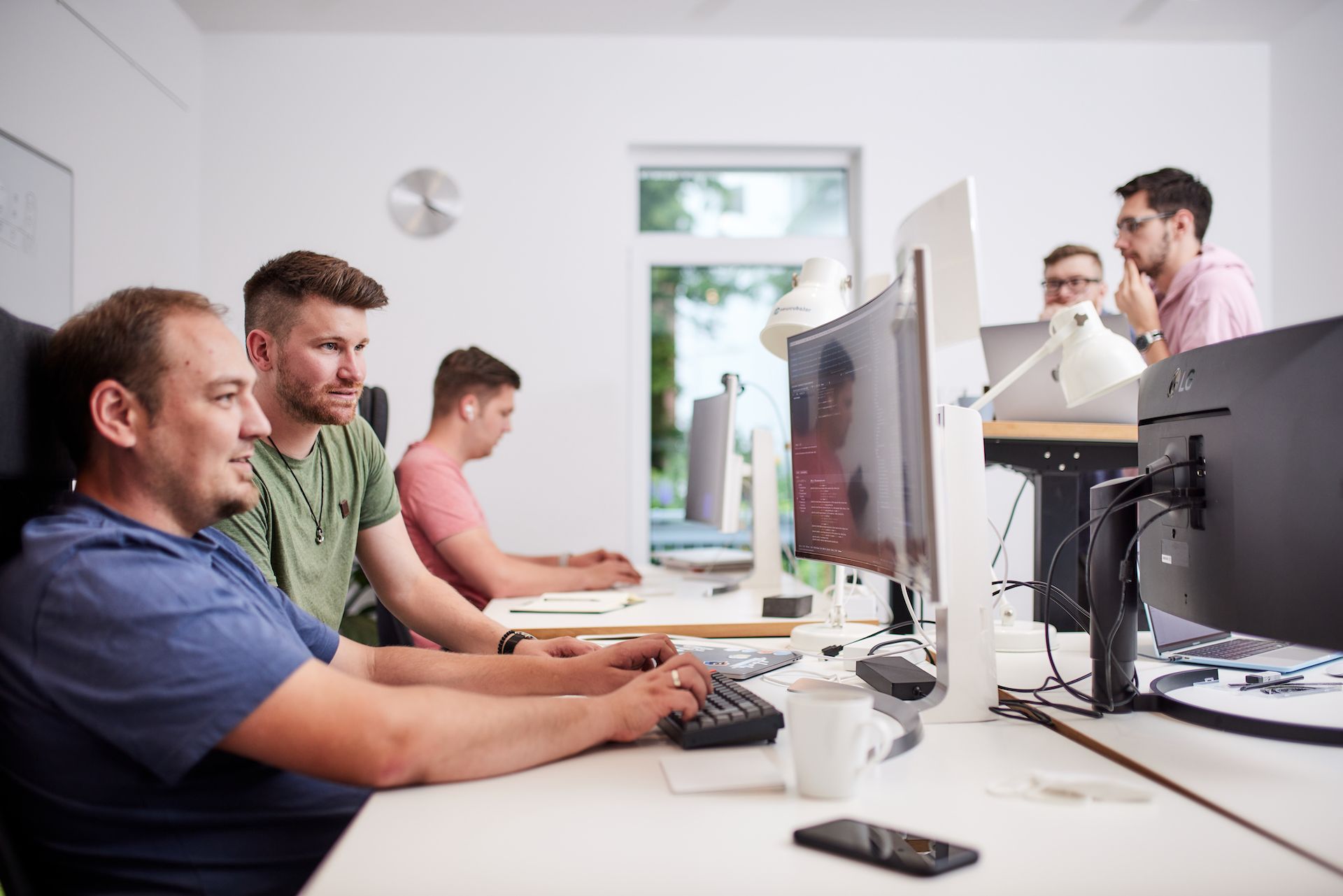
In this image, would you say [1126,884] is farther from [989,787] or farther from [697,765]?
[697,765]

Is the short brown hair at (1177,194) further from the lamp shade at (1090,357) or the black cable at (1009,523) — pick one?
the lamp shade at (1090,357)

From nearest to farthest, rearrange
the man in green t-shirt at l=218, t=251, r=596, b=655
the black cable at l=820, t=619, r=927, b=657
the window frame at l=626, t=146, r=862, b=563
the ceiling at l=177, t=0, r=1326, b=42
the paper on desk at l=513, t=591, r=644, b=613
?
the black cable at l=820, t=619, r=927, b=657
the man in green t-shirt at l=218, t=251, r=596, b=655
the paper on desk at l=513, t=591, r=644, b=613
the ceiling at l=177, t=0, r=1326, b=42
the window frame at l=626, t=146, r=862, b=563

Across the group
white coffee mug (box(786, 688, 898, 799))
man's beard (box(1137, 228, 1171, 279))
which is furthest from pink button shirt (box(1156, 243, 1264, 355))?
white coffee mug (box(786, 688, 898, 799))

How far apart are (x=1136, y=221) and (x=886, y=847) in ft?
9.21

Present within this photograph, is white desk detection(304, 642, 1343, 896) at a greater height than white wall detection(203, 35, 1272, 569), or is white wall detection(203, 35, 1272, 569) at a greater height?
white wall detection(203, 35, 1272, 569)

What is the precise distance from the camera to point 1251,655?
1.39 m

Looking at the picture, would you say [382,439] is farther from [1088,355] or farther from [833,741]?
[833,741]

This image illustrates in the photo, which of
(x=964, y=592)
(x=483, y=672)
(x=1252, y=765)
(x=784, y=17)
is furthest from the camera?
(x=784, y=17)

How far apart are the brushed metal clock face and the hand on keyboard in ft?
10.9

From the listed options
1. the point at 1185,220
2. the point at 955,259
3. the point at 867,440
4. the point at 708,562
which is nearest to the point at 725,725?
the point at 867,440

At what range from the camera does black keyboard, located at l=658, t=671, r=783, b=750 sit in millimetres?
991

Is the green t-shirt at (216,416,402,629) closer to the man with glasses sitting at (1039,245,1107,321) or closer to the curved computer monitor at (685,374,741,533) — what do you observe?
the curved computer monitor at (685,374,741,533)

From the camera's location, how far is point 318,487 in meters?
1.75

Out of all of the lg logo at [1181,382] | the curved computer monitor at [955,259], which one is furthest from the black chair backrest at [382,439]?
the lg logo at [1181,382]
